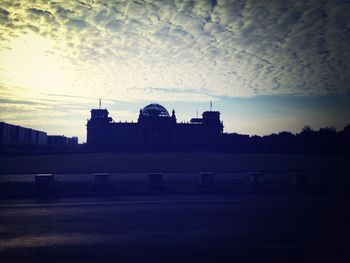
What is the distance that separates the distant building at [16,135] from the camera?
257ft

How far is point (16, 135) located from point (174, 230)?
97444mm

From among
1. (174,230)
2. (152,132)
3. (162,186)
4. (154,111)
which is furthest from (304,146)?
(174,230)

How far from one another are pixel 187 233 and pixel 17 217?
682 cm

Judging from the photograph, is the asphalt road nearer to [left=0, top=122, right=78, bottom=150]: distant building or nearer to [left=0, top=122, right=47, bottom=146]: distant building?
[left=0, top=122, right=78, bottom=150]: distant building

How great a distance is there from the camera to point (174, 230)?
8.80 m

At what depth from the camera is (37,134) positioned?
382 feet

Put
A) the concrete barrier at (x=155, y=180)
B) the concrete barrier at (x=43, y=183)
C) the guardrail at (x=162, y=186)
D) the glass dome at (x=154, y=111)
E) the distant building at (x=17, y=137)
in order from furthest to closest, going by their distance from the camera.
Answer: the glass dome at (x=154, y=111) → the distant building at (x=17, y=137) → the concrete barrier at (x=155, y=180) → the guardrail at (x=162, y=186) → the concrete barrier at (x=43, y=183)

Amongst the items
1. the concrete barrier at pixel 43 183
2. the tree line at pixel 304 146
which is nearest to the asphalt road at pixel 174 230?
the concrete barrier at pixel 43 183

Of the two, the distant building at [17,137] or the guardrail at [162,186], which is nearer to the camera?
the guardrail at [162,186]

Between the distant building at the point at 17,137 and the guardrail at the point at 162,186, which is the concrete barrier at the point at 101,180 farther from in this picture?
the distant building at the point at 17,137

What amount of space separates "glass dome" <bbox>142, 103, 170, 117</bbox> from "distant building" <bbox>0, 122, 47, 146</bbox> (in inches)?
1586

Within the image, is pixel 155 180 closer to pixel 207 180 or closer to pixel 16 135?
pixel 207 180

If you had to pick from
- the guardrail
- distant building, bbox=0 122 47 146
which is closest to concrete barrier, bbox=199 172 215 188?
the guardrail

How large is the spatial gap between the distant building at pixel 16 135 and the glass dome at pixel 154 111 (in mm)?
40291
